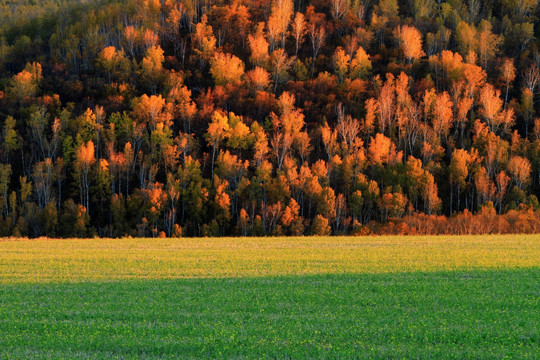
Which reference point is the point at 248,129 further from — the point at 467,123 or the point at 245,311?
the point at 245,311

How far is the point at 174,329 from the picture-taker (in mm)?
15297

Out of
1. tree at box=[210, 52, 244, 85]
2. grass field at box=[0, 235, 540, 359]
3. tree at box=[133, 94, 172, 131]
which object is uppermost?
tree at box=[210, 52, 244, 85]

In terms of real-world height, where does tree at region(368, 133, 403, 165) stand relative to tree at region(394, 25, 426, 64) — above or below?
below

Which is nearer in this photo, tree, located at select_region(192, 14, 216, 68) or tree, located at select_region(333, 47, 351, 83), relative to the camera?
tree, located at select_region(333, 47, 351, 83)

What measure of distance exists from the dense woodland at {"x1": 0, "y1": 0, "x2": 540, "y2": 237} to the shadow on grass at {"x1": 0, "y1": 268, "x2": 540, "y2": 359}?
1722 inches

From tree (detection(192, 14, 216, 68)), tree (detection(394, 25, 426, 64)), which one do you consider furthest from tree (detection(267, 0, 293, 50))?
tree (detection(394, 25, 426, 64))

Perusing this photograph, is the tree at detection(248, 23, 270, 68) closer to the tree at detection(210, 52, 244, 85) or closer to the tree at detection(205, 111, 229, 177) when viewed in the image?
the tree at detection(210, 52, 244, 85)

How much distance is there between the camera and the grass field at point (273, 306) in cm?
1348

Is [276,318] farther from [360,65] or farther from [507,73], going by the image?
[360,65]

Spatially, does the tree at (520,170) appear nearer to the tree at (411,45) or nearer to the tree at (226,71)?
the tree at (411,45)

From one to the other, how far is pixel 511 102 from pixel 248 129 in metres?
47.7

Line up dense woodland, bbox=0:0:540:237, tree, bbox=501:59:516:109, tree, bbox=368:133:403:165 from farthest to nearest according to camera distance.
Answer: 1. tree, bbox=501:59:516:109
2. tree, bbox=368:133:403:165
3. dense woodland, bbox=0:0:540:237

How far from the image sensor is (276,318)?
16.7 metres

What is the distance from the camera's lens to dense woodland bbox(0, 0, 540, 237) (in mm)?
80188
